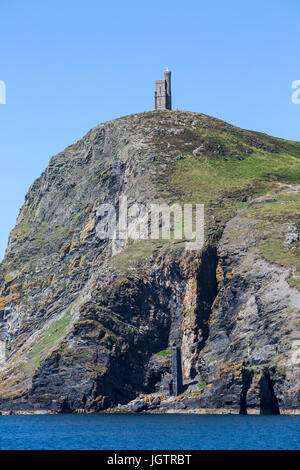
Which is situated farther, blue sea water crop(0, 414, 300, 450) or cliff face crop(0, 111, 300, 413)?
cliff face crop(0, 111, 300, 413)

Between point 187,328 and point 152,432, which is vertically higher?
point 187,328

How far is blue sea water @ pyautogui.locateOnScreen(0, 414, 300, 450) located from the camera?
94.4 meters

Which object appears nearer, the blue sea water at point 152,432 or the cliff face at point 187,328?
the blue sea water at point 152,432

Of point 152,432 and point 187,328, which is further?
point 187,328

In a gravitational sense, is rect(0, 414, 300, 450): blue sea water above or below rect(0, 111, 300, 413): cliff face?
below

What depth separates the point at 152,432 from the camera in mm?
109125

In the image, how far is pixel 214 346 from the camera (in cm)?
15625

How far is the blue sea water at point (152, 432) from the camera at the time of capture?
310 feet

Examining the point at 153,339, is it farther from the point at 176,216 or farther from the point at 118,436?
the point at 118,436

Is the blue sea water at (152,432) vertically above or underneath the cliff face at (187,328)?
underneath
